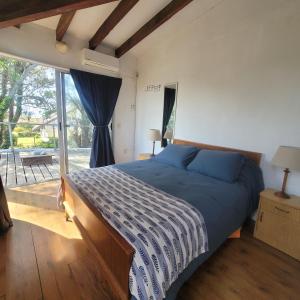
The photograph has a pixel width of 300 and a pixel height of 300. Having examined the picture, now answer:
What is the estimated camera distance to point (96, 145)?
3.66m

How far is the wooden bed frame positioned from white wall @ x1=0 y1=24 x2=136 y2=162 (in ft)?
7.29

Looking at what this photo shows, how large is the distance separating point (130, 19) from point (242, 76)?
1.94 metres

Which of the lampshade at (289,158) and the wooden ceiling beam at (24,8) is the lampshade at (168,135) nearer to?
the lampshade at (289,158)

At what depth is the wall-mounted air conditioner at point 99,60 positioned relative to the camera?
324cm

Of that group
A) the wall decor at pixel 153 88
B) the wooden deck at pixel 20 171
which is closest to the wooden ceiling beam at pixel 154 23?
the wall decor at pixel 153 88

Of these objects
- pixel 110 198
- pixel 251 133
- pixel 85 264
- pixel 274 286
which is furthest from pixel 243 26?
pixel 85 264

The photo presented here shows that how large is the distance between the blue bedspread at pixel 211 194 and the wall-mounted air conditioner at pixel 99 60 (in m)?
2.08

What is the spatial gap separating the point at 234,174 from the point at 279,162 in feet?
1.48

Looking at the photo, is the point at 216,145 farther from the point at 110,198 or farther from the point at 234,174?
the point at 110,198

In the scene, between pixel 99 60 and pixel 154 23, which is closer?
pixel 154 23

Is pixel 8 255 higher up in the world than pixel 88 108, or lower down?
lower down

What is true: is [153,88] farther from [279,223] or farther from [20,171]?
[20,171]

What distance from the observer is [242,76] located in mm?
2363

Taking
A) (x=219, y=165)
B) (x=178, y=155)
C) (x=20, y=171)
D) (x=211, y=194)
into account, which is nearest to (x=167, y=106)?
(x=178, y=155)
